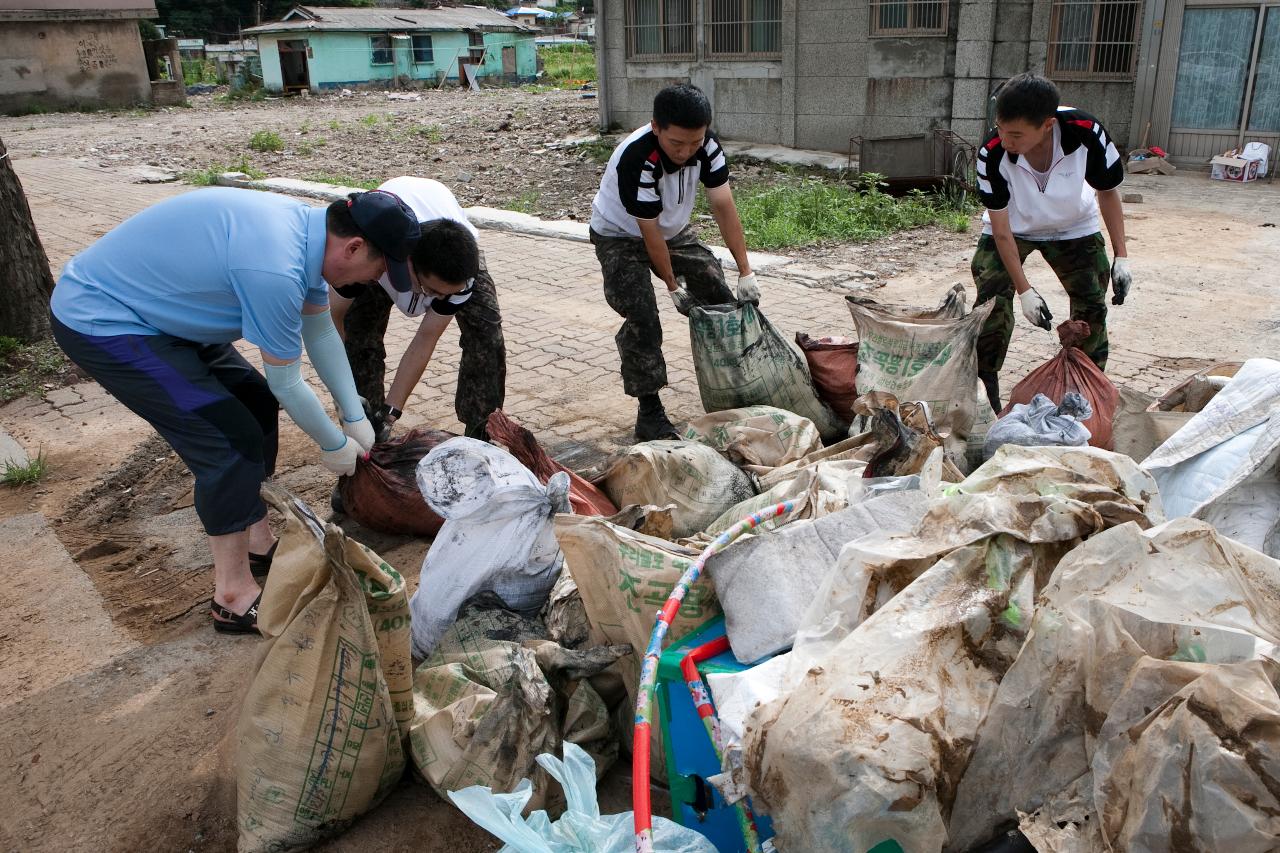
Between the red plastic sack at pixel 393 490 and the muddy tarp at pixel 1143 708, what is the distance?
2166 mm

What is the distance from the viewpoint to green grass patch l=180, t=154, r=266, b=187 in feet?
39.2

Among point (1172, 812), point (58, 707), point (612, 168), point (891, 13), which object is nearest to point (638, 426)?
point (612, 168)

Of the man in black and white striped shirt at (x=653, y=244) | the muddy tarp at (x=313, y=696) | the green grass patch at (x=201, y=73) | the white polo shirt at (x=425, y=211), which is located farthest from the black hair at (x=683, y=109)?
the green grass patch at (x=201, y=73)

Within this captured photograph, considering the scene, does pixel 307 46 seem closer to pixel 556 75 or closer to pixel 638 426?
pixel 556 75

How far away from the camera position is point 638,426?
161 inches

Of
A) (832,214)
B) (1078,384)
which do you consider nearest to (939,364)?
(1078,384)

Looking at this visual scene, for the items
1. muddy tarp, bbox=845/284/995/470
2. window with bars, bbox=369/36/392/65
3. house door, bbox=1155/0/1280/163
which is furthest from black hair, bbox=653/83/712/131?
window with bars, bbox=369/36/392/65

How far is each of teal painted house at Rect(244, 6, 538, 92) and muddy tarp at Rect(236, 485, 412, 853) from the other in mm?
31650

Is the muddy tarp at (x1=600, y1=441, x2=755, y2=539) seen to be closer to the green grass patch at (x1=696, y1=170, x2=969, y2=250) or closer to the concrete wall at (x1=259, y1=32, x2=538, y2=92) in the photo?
the green grass patch at (x1=696, y1=170, x2=969, y2=250)

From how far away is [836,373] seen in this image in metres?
3.74

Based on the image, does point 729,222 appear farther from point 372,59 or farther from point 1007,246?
point 372,59

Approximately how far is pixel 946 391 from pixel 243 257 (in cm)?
220

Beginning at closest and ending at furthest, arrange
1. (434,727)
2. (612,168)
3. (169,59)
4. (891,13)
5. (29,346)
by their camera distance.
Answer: (434,727) < (612,168) < (29,346) < (891,13) < (169,59)

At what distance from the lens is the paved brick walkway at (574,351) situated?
4.43 m
